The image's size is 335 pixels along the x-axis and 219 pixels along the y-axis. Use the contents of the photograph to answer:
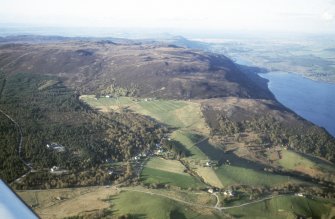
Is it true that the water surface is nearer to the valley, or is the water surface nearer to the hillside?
the hillside

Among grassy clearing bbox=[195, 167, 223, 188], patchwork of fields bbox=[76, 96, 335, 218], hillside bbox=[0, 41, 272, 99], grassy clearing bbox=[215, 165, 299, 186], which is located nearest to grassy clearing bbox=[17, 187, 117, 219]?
patchwork of fields bbox=[76, 96, 335, 218]

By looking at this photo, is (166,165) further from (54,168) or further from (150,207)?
(54,168)

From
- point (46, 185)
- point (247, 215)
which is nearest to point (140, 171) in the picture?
point (46, 185)

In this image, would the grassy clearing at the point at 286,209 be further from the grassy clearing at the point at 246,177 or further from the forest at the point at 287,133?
the forest at the point at 287,133

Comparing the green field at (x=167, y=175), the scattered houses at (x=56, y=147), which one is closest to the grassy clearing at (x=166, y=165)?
the green field at (x=167, y=175)

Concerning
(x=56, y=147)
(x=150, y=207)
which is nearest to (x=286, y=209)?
(x=150, y=207)

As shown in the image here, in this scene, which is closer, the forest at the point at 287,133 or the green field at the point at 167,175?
the green field at the point at 167,175

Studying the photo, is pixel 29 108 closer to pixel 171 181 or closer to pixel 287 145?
pixel 171 181
